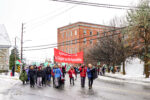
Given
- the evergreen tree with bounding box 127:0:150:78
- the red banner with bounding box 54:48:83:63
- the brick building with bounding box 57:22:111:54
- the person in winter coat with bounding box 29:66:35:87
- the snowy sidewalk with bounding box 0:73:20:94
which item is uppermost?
the brick building with bounding box 57:22:111:54

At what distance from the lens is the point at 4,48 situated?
2263 inches

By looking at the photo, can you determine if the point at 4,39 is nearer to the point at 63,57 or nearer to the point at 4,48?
the point at 4,48

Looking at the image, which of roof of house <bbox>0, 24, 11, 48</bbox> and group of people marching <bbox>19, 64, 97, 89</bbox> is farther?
roof of house <bbox>0, 24, 11, 48</bbox>

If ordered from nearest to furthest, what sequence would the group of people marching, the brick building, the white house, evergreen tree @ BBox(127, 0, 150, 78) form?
the group of people marching → evergreen tree @ BBox(127, 0, 150, 78) → the white house → the brick building

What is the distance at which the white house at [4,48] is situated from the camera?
5336 cm

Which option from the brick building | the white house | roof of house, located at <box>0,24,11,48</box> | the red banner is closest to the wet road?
the red banner

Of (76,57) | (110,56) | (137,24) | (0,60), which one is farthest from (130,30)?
(0,60)

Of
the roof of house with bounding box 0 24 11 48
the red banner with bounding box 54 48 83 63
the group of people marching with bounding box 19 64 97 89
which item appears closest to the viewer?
the group of people marching with bounding box 19 64 97 89

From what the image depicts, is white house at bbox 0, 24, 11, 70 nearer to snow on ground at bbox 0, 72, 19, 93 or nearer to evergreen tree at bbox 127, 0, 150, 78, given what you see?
snow on ground at bbox 0, 72, 19, 93

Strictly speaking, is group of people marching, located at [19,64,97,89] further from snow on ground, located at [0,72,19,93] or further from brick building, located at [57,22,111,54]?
brick building, located at [57,22,111,54]

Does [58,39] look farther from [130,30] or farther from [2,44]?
[130,30]

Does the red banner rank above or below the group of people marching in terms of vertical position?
above

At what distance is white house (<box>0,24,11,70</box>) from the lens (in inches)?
2101

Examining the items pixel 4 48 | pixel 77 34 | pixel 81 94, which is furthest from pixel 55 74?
pixel 77 34
